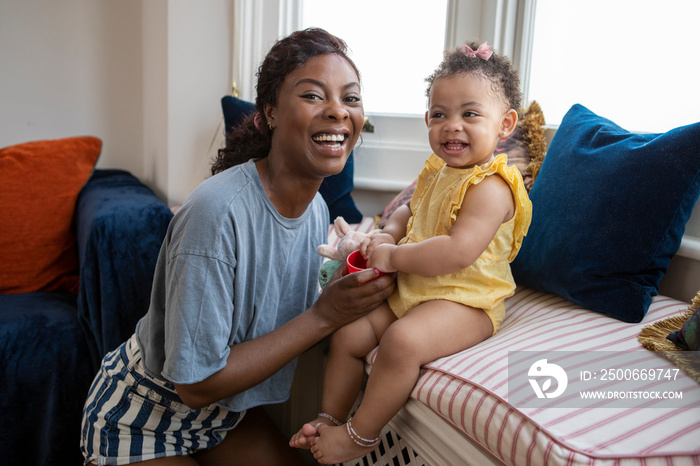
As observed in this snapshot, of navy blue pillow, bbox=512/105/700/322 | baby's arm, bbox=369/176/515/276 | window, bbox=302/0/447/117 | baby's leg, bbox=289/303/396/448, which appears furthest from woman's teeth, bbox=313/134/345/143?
window, bbox=302/0/447/117

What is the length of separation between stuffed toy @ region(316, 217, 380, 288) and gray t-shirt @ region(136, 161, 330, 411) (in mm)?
66

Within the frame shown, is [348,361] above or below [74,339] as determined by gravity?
above

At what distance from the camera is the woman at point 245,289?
3.41ft

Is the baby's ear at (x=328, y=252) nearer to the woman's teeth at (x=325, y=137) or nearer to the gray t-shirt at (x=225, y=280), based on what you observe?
the gray t-shirt at (x=225, y=280)

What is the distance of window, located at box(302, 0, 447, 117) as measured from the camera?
2041 mm

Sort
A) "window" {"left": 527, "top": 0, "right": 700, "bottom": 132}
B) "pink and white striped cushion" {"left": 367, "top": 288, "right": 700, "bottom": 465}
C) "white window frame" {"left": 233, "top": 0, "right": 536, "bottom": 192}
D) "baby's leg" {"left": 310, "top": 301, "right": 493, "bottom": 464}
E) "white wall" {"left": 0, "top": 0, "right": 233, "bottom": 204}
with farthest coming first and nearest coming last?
"white wall" {"left": 0, "top": 0, "right": 233, "bottom": 204} → "white window frame" {"left": 233, "top": 0, "right": 536, "bottom": 192} → "window" {"left": 527, "top": 0, "right": 700, "bottom": 132} → "baby's leg" {"left": 310, "top": 301, "right": 493, "bottom": 464} → "pink and white striped cushion" {"left": 367, "top": 288, "right": 700, "bottom": 465}

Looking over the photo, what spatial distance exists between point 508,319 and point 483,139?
41 centimetres

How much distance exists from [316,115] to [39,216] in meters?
1.49

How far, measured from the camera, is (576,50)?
1.67 meters

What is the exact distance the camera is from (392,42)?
6.93 ft

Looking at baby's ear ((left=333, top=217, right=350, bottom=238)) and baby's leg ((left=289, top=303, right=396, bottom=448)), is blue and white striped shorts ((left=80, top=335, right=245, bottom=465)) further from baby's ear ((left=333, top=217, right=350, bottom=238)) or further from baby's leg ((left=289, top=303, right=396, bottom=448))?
baby's ear ((left=333, top=217, right=350, bottom=238))

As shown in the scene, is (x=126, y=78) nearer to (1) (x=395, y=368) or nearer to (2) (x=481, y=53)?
(2) (x=481, y=53)

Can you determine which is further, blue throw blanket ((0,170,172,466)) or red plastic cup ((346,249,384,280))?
blue throw blanket ((0,170,172,466))

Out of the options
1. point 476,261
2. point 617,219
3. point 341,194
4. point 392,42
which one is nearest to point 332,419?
point 476,261
